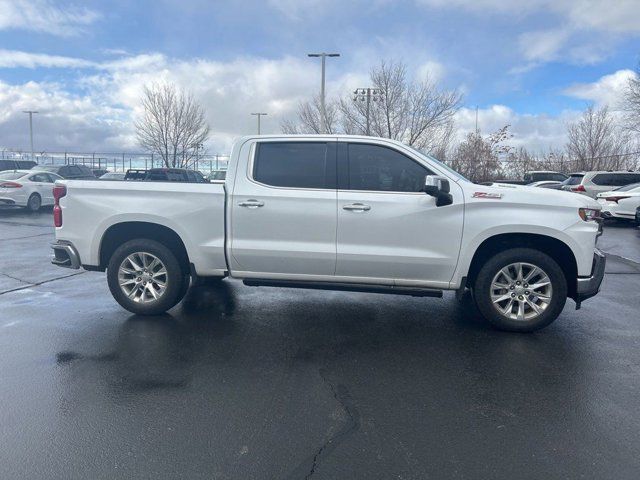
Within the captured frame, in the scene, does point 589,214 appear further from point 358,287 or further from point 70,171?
point 70,171

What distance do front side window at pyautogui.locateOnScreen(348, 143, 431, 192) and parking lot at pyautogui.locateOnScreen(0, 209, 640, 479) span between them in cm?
151

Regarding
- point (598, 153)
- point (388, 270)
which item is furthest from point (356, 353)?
point (598, 153)

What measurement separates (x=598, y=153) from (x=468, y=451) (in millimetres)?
40101

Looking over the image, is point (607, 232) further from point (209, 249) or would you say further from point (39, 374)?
point (39, 374)

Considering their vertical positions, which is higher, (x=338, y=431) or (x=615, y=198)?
(x=615, y=198)

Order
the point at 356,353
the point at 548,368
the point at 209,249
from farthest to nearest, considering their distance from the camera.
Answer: the point at 209,249, the point at 356,353, the point at 548,368

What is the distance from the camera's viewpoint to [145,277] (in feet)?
18.3

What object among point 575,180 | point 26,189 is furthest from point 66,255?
point 575,180

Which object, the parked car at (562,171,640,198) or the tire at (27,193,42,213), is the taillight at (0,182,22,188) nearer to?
the tire at (27,193,42,213)

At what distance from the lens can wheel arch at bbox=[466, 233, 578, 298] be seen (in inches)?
198

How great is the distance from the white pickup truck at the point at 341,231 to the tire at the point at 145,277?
13 mm

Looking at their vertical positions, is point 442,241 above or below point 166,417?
above

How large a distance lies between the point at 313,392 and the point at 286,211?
2.06m

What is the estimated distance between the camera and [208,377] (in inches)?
159
